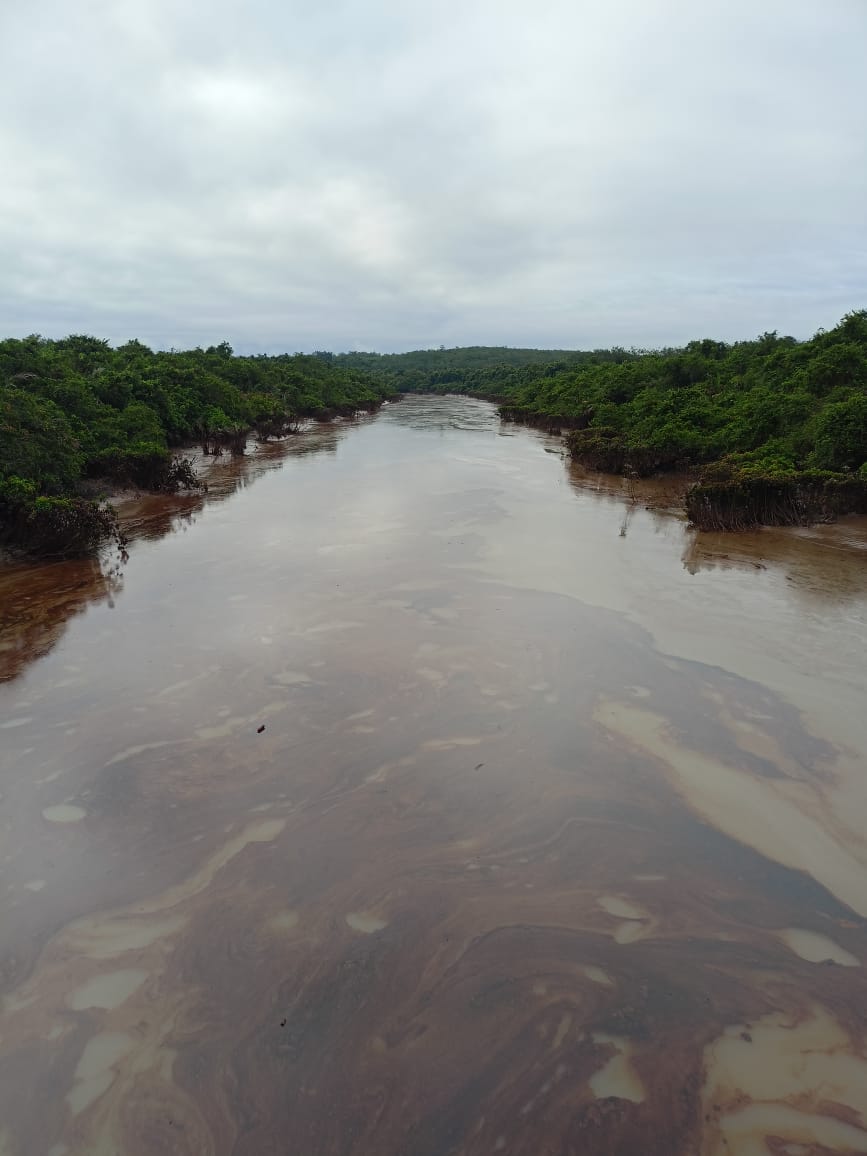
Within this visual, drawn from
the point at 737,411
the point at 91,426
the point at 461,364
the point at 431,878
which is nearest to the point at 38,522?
the point at 91,426

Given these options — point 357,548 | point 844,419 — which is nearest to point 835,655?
point 357,548

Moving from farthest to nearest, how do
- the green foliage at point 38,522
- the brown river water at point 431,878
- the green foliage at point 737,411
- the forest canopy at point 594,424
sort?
1. the green foliage at point 737,411
2. the forest canopy at point 594,424
3. the green foliage at point 38,522
4. the brown river water at point 431,878

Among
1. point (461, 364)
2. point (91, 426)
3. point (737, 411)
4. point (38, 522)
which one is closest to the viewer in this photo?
point (38, 522)

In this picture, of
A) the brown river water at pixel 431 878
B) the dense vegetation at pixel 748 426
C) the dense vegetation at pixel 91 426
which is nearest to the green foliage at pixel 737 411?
the dense vegetation at pixel 748 426

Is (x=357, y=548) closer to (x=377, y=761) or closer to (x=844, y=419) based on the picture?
(x=377, y=761)

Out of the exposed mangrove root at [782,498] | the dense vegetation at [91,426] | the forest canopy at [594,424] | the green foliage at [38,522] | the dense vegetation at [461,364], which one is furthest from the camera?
the dense vegetation at [461,364]

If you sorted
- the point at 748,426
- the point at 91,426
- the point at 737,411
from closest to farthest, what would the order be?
the point at 91,426
the point at 748,426
the point at 737,411

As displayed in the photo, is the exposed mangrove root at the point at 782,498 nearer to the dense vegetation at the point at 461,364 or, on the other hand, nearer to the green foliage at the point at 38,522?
the green foliage at the point at 38,522

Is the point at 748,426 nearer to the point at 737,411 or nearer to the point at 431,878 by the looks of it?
the point at 737,411
